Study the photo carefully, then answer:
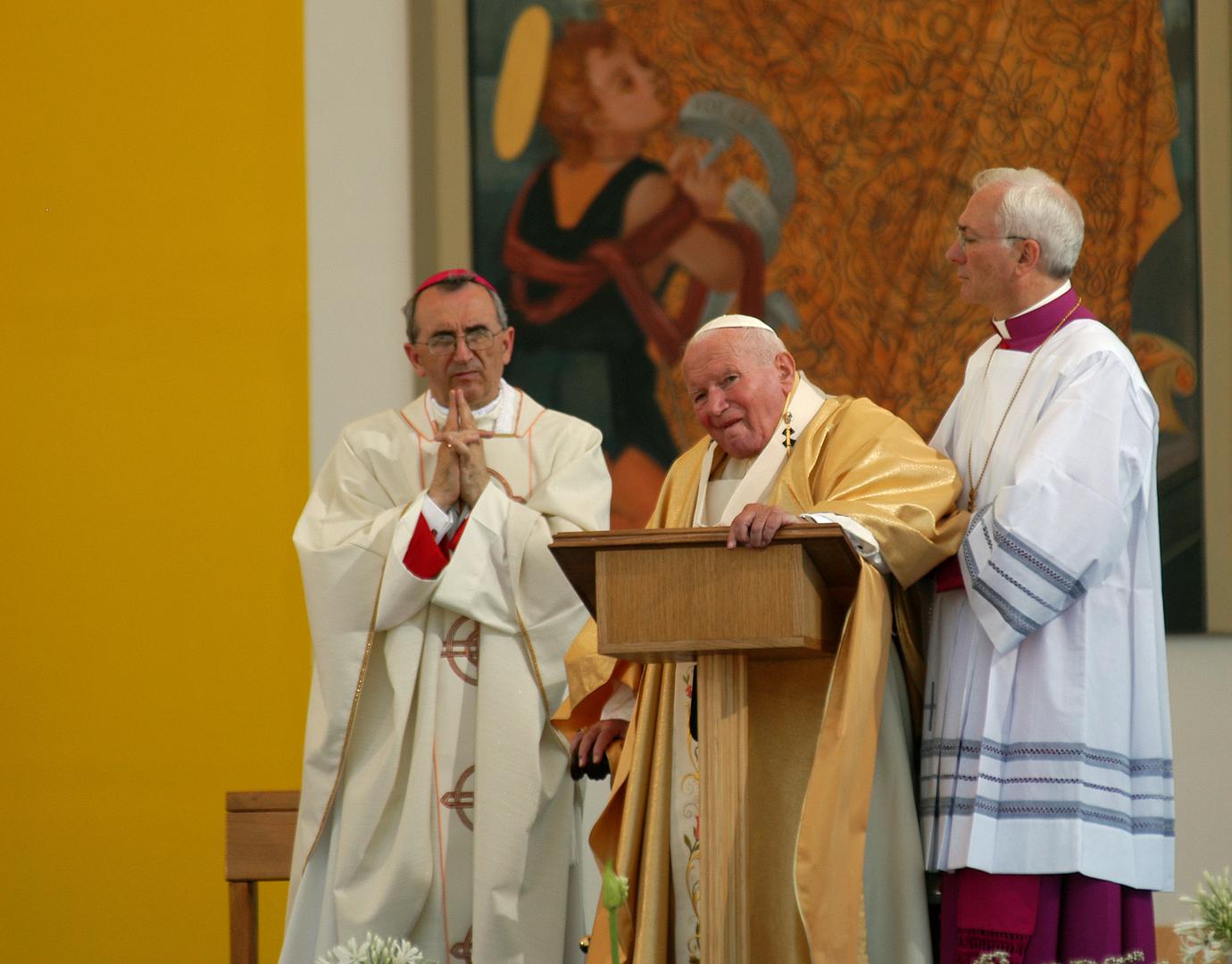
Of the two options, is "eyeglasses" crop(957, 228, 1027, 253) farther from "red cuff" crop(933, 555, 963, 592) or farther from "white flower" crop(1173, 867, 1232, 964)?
"white flower" crop(1173, 867, 1232, 964)

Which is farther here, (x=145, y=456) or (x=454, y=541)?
(x=145, y=456)

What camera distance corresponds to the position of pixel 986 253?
4.30 metres

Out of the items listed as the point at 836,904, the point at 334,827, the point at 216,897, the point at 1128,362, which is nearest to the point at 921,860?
the point at 836,904

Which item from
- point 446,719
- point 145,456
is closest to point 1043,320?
point 446,719

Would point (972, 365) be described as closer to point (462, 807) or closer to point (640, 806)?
point (640, 806)

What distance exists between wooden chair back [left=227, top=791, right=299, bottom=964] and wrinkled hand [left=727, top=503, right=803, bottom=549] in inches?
103

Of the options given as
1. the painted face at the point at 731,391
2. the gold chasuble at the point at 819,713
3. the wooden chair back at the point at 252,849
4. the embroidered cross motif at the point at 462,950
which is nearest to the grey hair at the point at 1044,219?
the gold chasuble at the point at 819,713

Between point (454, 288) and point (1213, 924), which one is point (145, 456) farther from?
point (1213, 924)

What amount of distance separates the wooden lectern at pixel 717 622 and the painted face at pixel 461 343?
1.69 meters

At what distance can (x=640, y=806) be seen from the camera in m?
4.08

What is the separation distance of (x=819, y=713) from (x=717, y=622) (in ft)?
2.20

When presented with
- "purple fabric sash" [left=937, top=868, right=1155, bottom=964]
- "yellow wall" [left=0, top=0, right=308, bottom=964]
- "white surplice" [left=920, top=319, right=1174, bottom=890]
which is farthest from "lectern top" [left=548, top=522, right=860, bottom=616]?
"yellow wall" [left=0, top=0, right=308, bottom=964]

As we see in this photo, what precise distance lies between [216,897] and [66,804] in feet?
2.27

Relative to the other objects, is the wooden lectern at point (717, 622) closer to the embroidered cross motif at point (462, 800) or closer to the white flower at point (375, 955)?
the white flower at point (375, 955)
